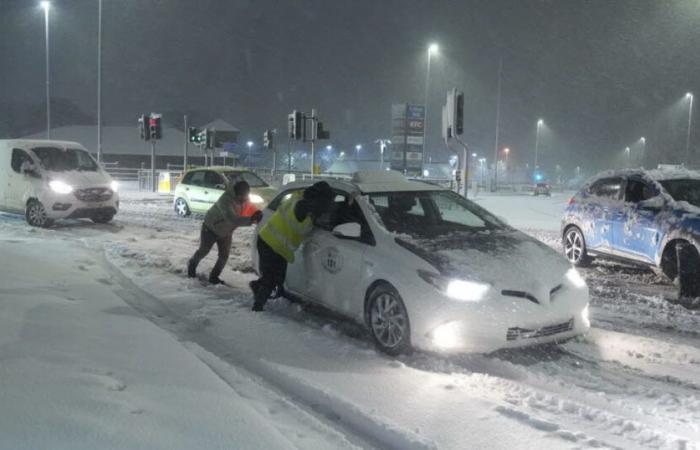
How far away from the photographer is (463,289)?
544 centimetres

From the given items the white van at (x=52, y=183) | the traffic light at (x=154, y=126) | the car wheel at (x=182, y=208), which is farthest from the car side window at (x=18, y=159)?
the traffic light at (x=154, y=126)

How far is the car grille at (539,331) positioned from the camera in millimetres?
5402

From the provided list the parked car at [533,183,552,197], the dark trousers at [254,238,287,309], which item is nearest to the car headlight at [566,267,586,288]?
the dark trousers at [254,238,287,309]

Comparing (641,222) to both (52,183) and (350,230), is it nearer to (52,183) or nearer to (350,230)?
(350,230)

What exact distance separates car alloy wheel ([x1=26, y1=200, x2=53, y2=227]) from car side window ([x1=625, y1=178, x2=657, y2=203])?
1202 cm

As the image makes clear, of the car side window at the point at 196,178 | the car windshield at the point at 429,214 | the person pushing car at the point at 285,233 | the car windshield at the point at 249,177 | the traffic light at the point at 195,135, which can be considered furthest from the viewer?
the traffic light at the point at 195,135

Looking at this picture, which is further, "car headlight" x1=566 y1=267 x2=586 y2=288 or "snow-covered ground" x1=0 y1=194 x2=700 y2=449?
"car headlight" x1=566 y1=267 x2=586 y2=288

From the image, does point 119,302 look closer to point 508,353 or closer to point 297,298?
point 297,298

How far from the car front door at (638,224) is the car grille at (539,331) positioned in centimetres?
448

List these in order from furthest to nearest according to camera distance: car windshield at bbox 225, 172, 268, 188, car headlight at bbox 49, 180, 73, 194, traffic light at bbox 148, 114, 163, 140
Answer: traffic light at bbox 148, 114, 163, 140 < car windshield at bbox 225, 172, 268, 188 < car headlight at bbox 49, 180, 73, 194

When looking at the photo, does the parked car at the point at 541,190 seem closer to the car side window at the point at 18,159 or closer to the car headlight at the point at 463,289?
the car side window at the point at 18,159

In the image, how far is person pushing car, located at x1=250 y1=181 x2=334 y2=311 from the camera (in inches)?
269

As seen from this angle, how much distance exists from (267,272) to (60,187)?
30.4 feet

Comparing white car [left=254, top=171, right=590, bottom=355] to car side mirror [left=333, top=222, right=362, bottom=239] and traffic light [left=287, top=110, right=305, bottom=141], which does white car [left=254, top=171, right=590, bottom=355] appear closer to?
car side mirror [left=333, top=222, right=362, bottom=239]
